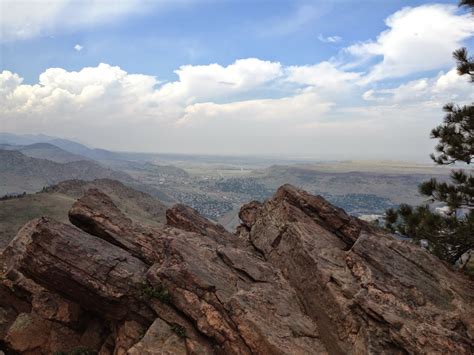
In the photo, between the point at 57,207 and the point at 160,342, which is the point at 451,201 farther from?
the point at 57,207

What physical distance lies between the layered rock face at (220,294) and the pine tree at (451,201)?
15.3 feet

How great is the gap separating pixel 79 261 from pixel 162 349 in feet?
21.6

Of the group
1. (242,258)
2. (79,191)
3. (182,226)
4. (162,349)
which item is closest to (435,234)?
(242,258)

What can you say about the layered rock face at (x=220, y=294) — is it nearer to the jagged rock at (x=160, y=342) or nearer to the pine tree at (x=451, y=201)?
the jagged rock at (x=160, y=342)

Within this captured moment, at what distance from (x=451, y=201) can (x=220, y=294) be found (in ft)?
60.8

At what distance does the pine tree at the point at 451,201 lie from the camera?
2592 cm

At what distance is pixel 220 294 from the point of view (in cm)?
1888

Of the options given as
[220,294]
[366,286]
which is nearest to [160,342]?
[220,294]

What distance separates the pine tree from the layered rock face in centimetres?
465

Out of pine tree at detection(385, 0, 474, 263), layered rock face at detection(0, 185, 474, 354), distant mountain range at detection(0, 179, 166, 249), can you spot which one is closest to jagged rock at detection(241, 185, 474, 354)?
layered rock face at detection(0, 185, 474, 354)

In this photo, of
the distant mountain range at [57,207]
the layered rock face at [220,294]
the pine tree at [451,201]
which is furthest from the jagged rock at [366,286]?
the distant mountain range at [57,207]

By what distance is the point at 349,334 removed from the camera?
58.3 ft

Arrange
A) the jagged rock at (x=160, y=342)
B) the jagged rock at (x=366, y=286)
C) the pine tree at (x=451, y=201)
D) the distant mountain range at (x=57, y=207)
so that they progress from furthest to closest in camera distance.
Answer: the distant mountain range at (x=57, y=207) < the pine tree at (x=451, y=201) < the jagged rock at (x=366, y=286) < the jagged rock at (x=160, y=342)

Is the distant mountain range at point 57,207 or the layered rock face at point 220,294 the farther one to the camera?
the distant mountain range at point 57,207
